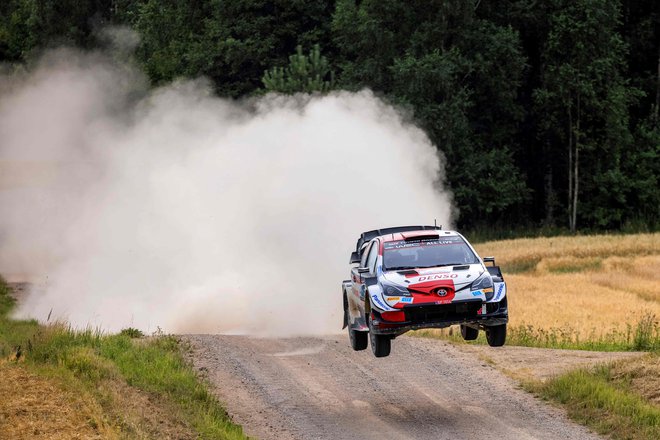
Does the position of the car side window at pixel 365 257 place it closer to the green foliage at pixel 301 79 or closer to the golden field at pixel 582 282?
the golden field at pixel 582 282

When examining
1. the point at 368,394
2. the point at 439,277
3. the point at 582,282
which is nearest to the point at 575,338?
the point at 368,394

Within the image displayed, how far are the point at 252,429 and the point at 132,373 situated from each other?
2.90 m

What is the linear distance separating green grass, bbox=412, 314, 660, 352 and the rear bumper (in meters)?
8.82

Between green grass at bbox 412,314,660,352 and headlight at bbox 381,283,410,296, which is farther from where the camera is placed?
green grass at bbox 412,314,660,352

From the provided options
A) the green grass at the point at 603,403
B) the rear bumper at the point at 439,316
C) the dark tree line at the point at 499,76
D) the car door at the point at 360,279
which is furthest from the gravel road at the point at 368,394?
the dark tree line at the point at 499,76

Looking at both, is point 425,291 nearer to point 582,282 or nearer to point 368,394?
point 368,394

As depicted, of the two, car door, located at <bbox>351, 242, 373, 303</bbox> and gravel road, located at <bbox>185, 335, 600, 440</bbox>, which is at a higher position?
car door, located at <bbox>351, 242, 373, 303</bbox>

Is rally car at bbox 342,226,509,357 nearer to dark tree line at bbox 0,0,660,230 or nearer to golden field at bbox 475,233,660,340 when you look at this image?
golden field at bbox 475,233,660,340

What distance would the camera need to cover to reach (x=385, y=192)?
32688 mm

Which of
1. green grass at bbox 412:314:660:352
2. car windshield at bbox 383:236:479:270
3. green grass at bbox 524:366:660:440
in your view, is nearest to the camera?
green grass at bbox 524:366:660:440

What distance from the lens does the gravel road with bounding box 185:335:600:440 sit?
60.7 ft

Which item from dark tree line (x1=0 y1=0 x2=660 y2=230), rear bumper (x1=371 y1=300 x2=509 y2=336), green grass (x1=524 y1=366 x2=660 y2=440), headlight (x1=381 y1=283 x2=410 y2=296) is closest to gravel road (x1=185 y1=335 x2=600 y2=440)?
green grass (x1=524 y1=366 x2=660 y2=440)

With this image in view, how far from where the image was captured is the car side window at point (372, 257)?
1889cm

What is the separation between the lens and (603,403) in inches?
762
